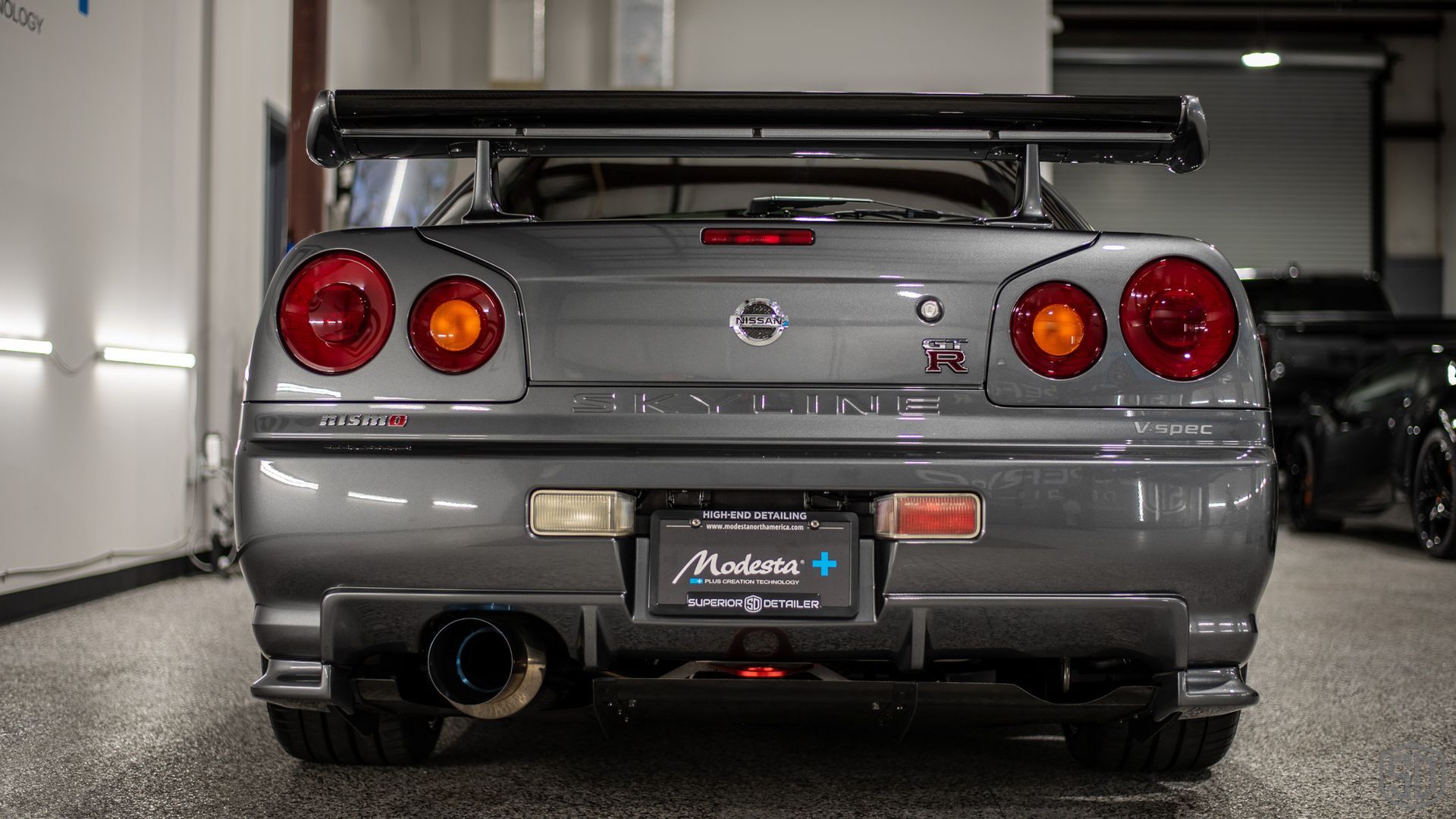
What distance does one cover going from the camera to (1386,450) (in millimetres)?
7129

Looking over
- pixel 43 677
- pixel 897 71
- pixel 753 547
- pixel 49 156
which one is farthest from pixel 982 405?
pixel 897 71

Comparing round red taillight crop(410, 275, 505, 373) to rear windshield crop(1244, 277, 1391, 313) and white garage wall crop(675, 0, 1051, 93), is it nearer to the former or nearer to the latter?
white garage wall crop(675, 0, 1051, 93)

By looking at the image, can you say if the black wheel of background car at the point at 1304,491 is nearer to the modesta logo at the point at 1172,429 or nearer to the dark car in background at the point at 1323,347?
the dark car in background at the point at 1323,347

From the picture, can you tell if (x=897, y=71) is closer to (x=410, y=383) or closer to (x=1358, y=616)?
(x=1358, y=616)

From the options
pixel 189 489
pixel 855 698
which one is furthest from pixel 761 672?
pixel 189 489

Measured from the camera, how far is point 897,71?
863 centimetres

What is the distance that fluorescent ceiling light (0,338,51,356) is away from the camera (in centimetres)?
430

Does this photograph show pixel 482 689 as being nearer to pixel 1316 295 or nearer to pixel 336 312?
pixel 336 312

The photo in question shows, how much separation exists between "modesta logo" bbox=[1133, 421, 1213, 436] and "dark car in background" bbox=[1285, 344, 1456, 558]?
5.25 meters

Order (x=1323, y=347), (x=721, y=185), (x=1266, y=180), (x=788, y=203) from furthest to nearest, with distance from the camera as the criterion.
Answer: (x=1266, y=180) < (x=1323, y=347) < (x=721, y=185) < (x=788, y=203)

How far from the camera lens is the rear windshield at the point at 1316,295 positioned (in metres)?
11.3

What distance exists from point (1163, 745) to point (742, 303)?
1.24 m

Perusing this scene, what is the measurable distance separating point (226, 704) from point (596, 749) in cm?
109

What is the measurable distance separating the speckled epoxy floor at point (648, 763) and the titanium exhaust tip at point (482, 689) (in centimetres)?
14
